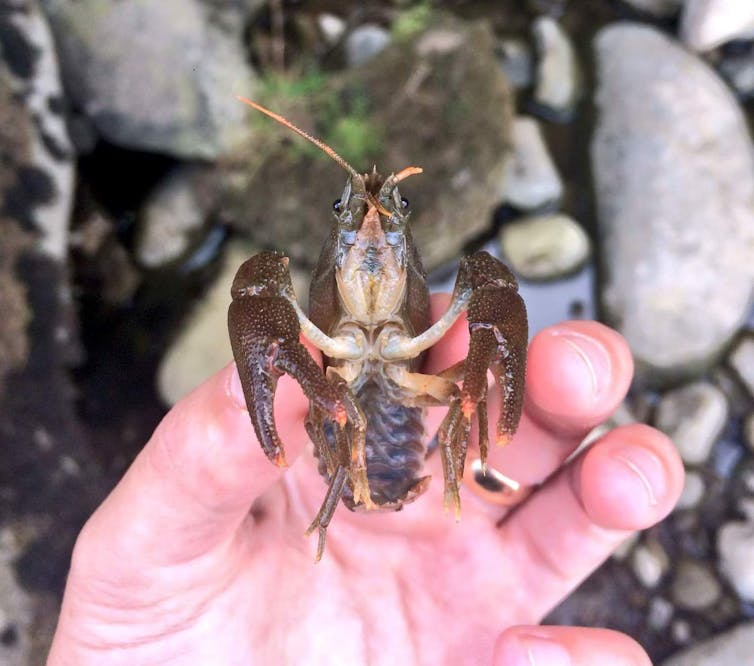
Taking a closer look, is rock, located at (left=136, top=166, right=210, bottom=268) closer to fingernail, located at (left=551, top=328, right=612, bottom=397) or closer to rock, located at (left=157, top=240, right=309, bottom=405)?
rock, located at (left=157, top=240, right=309, bottom=405)

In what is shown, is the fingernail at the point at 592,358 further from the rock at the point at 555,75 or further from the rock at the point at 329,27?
the rock at the point at 329,27

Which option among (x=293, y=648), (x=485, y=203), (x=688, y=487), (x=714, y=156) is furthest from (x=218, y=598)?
(x=714, y=156)

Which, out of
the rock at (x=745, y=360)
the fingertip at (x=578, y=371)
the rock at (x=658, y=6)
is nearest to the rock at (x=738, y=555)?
the rock at (x=745, y=360)

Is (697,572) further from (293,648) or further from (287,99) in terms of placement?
(287,99)

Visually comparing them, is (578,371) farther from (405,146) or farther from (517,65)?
(517,65)

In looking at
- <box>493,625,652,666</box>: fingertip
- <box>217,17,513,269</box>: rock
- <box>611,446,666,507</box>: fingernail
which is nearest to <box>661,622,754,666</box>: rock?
<box>493,625,652,666</box>: fingertip
